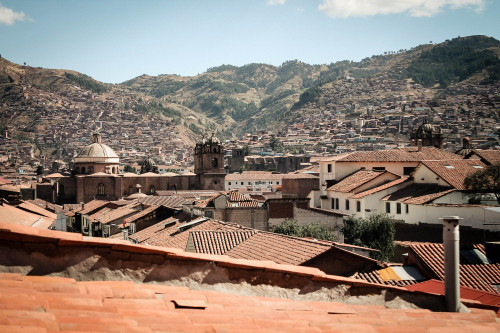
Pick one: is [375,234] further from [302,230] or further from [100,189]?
[100,189]

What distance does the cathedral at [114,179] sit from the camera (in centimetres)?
5700

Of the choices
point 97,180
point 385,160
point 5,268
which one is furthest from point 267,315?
point 97,180

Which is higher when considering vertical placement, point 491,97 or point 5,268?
point 491,97

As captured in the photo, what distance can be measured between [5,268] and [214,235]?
40.4 feet

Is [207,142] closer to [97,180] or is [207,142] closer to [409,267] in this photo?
[97,180]

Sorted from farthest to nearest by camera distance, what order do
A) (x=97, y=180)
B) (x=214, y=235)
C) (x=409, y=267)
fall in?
(x=97, y=180) < (x=214, y=235) < (x=409, y=267)

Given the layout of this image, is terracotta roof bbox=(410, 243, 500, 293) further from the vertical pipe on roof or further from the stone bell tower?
the stone bell tower

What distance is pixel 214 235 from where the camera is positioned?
15.9m

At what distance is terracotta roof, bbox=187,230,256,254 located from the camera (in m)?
14.9

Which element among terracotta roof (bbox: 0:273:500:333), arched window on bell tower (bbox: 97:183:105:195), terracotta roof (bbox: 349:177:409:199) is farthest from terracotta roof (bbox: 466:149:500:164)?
arched window on bell tower (bbox: 97:183:105:195)

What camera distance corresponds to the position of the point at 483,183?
2239cm

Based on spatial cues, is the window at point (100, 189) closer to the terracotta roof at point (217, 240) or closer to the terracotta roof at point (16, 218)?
the terracotta roof at point (217, 240)

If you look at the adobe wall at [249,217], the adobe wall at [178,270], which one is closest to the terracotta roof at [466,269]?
the adobe wall at [178,270]

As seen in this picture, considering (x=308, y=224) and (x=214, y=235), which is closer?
(x=214, y=235)
